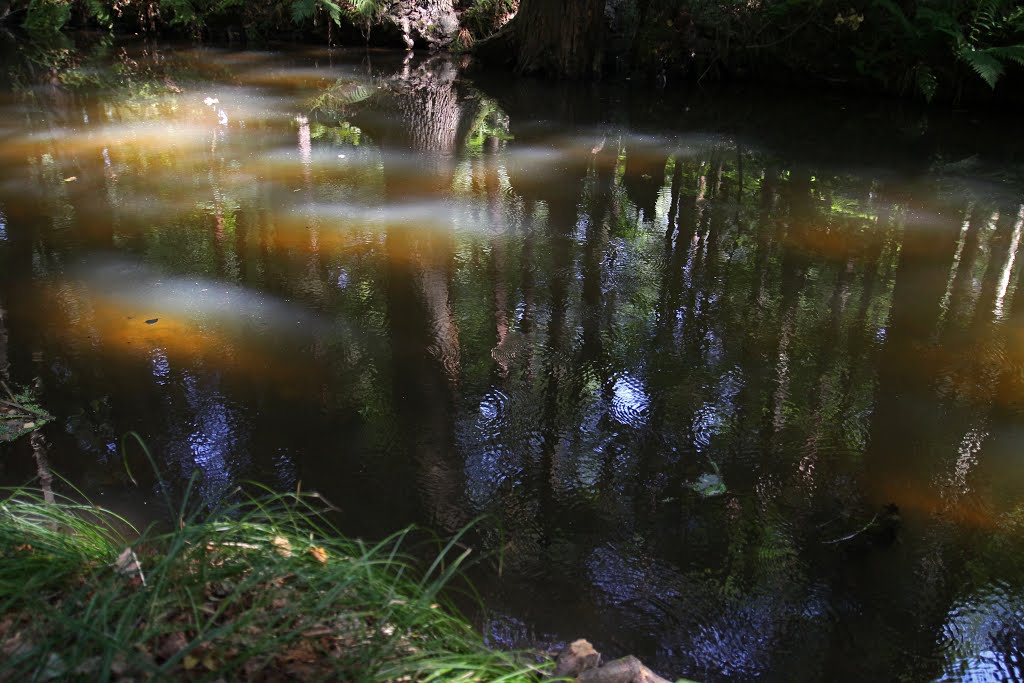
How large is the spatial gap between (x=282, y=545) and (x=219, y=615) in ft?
0.82

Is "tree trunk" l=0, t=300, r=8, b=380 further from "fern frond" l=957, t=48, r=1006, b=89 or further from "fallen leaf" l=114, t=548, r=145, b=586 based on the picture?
"fern frond" l=957, t=48, r=1006, b=89

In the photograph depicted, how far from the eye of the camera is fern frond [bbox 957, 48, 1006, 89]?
8656 millimetres

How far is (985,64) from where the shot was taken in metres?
8.76

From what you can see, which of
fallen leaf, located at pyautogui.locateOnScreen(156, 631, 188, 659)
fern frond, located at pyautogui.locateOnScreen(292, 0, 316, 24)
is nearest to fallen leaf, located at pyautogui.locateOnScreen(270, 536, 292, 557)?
fallen leaf, located at pyautogui.locateOnScreen(156, 631, 188, 659)

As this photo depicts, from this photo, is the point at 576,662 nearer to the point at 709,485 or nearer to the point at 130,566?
the point at 130,566

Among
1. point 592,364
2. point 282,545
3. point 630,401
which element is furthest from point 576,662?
point 592,364

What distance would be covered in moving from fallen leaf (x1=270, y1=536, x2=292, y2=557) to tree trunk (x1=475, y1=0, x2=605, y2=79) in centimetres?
1038

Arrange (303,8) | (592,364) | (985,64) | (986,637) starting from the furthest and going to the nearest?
1. (303,8)
2. (985,64)
3. (592,364)
4. (986,637)

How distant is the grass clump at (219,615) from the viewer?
5.59ft

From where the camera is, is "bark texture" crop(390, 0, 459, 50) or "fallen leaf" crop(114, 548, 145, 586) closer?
"fallen leaf" crop(114, 548, 145, 586)

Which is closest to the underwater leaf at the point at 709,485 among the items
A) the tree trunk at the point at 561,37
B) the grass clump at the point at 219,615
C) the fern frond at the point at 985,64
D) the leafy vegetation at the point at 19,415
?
the grass clump at the point at 219,615

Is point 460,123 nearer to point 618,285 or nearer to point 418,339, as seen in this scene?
point 618,285

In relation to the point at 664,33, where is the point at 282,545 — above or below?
below

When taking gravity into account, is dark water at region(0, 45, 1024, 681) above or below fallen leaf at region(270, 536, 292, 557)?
below
